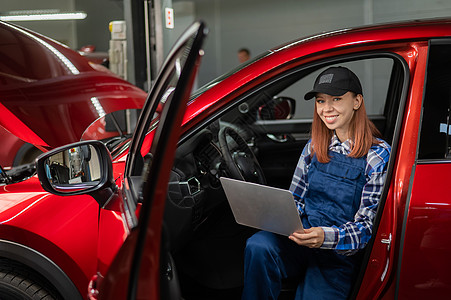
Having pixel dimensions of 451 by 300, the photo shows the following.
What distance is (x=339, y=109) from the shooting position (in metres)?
1.94

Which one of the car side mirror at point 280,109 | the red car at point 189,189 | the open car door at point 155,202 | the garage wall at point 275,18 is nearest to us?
the open car door at point 155,202

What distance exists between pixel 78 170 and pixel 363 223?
3.38 ft

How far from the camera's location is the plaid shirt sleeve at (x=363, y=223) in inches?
70.2

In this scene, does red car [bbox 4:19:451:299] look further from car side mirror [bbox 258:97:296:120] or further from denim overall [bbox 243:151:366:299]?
car side mirror [bbox 258:97:296:120]

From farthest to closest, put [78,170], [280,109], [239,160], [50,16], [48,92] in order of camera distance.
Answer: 1. [50,16]
2. [280,109]
3. [48,92]
4. [239,160]
5. [78,170]

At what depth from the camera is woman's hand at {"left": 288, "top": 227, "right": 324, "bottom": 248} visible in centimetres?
178

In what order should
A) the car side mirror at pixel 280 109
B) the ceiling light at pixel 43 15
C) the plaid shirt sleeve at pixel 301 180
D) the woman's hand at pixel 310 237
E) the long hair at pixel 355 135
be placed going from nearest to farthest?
the woman's hand at pixel 310 237
the long hair at pixel 355 135
the plaid shirt sleeve at pixel 301 180
the car side mirror at pixel 280 109
the ceiling light at pixel 43 15

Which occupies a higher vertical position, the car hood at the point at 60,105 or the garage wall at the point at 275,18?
the garage wall at the point at 275,18

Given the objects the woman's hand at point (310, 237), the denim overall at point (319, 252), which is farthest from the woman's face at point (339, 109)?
the woman's hand at point (310, 237)

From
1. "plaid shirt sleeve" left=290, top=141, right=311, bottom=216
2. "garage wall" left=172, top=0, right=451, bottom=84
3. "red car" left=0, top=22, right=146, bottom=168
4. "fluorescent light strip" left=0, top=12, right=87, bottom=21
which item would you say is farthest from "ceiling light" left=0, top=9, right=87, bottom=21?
"plaid shirt sleeve" left=290, top=141, right=311, bottom=216

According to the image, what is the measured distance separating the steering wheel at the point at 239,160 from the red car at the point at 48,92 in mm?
657

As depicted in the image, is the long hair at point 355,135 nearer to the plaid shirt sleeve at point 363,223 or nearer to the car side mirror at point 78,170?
the plaid shirt sleeve at point 363,223

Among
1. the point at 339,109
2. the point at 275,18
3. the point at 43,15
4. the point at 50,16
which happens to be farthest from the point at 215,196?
the point at 50,16

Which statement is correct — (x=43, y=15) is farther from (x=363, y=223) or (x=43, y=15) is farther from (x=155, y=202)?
(x=155, y=202)
